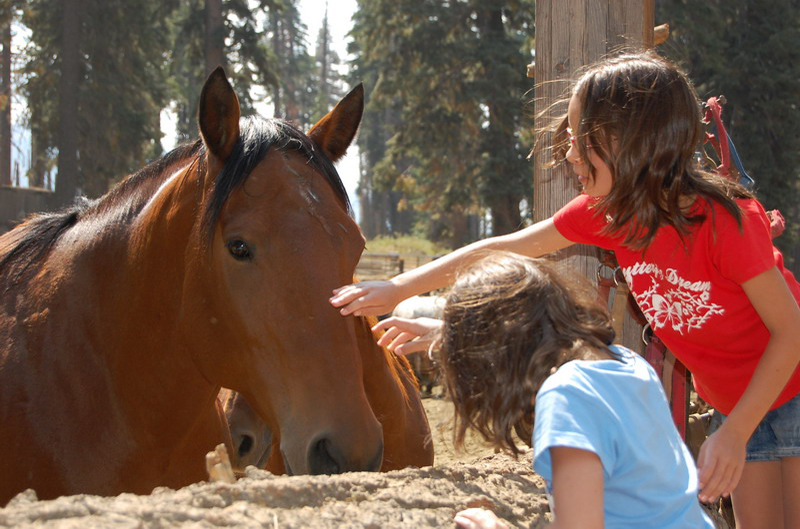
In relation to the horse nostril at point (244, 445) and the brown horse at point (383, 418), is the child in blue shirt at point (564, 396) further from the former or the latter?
the horse nostril at point (244, 445)

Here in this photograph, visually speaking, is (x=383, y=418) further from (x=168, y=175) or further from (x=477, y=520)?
(x=477, y=520)

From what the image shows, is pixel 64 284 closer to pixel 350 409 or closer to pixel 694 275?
pixel 350 409

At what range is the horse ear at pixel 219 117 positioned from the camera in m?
2.66

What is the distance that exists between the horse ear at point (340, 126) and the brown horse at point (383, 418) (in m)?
0.85

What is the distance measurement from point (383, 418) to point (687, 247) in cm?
198

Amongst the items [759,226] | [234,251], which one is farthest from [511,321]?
[234,251]

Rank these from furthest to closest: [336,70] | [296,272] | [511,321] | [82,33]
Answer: [336,70] < [82,33] < [296,272] < [511,321]

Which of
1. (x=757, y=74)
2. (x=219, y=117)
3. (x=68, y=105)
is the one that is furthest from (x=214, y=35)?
(x=219, y=117)

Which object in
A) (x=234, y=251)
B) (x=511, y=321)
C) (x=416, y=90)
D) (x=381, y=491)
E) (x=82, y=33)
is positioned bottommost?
(x=381, y=491)

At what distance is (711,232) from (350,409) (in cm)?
128

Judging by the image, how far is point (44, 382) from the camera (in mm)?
2670

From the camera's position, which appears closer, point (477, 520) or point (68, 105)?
point (477, 520)

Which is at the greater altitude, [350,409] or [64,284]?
[64,284]

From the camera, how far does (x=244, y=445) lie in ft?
13.4
